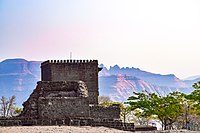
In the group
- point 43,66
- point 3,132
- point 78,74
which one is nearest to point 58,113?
point 3,132

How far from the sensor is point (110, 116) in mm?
36188

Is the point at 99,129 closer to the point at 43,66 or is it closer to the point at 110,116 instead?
the point at 110,116

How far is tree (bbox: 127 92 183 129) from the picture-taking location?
47.3m

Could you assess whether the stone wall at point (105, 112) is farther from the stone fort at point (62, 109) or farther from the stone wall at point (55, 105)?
the stone wall at point (55, 105)

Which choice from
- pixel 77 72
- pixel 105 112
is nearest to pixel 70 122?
pixel 105 112

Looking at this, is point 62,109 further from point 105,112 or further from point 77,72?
point 77,72

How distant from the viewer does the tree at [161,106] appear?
4728 cm

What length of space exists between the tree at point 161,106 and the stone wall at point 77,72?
14.4ft

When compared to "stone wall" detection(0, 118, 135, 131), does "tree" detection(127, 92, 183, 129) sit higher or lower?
higher

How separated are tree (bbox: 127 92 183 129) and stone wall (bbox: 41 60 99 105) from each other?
4398 mm

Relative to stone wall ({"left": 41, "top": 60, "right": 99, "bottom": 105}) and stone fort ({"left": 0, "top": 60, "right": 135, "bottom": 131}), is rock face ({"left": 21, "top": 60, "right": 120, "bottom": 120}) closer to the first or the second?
stone fort ({"left": 0, "top": 60, "right": 135, "bottom": 131})

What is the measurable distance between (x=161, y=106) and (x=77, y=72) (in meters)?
9.98

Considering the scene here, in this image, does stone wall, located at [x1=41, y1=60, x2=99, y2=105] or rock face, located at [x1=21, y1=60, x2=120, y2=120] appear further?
stone wall, located at [x1=41, y1=60, x2=99, y2=105]

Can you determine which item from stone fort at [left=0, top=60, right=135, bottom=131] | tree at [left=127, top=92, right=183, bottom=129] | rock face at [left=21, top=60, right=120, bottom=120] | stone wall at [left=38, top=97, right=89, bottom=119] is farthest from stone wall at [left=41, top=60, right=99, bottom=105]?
stone wall at [left=38, top=97, right=89, bottom=119]
